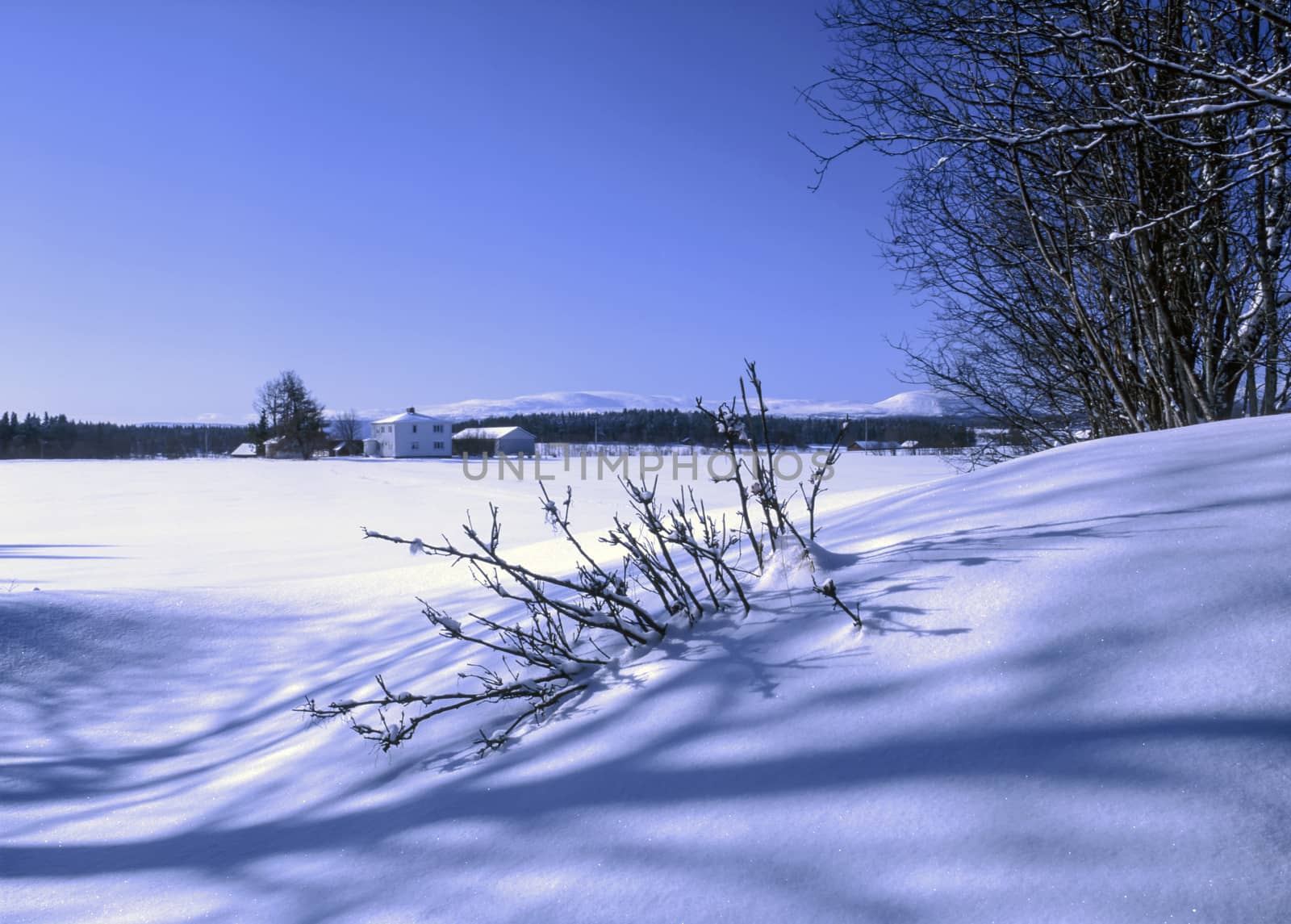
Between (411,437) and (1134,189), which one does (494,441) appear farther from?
(1134,189)

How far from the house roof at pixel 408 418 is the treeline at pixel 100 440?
16.3 meters

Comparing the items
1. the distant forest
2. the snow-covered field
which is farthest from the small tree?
the snow-covered field

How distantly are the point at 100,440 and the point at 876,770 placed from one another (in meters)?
110

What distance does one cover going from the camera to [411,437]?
71.0 m

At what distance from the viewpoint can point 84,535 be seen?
15.9m

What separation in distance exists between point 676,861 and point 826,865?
0.82ft

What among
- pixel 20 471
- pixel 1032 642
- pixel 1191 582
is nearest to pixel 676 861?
pixel 1032 642

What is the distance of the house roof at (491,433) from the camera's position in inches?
2965

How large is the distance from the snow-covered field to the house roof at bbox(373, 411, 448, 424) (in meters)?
70.0

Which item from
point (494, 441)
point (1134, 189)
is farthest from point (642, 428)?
point (1134, 189)

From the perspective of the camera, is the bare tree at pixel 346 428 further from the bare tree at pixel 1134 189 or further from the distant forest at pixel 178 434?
the bare tree at pixel 1134 189

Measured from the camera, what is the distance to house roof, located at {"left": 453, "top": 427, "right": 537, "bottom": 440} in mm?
75312

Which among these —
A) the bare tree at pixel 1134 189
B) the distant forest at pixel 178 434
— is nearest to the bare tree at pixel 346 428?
the distant forest at pixel 178 434

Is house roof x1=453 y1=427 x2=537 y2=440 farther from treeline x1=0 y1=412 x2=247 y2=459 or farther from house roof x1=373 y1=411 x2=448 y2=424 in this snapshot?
treeline x1=0 y1=412 x2=247 y2=459
